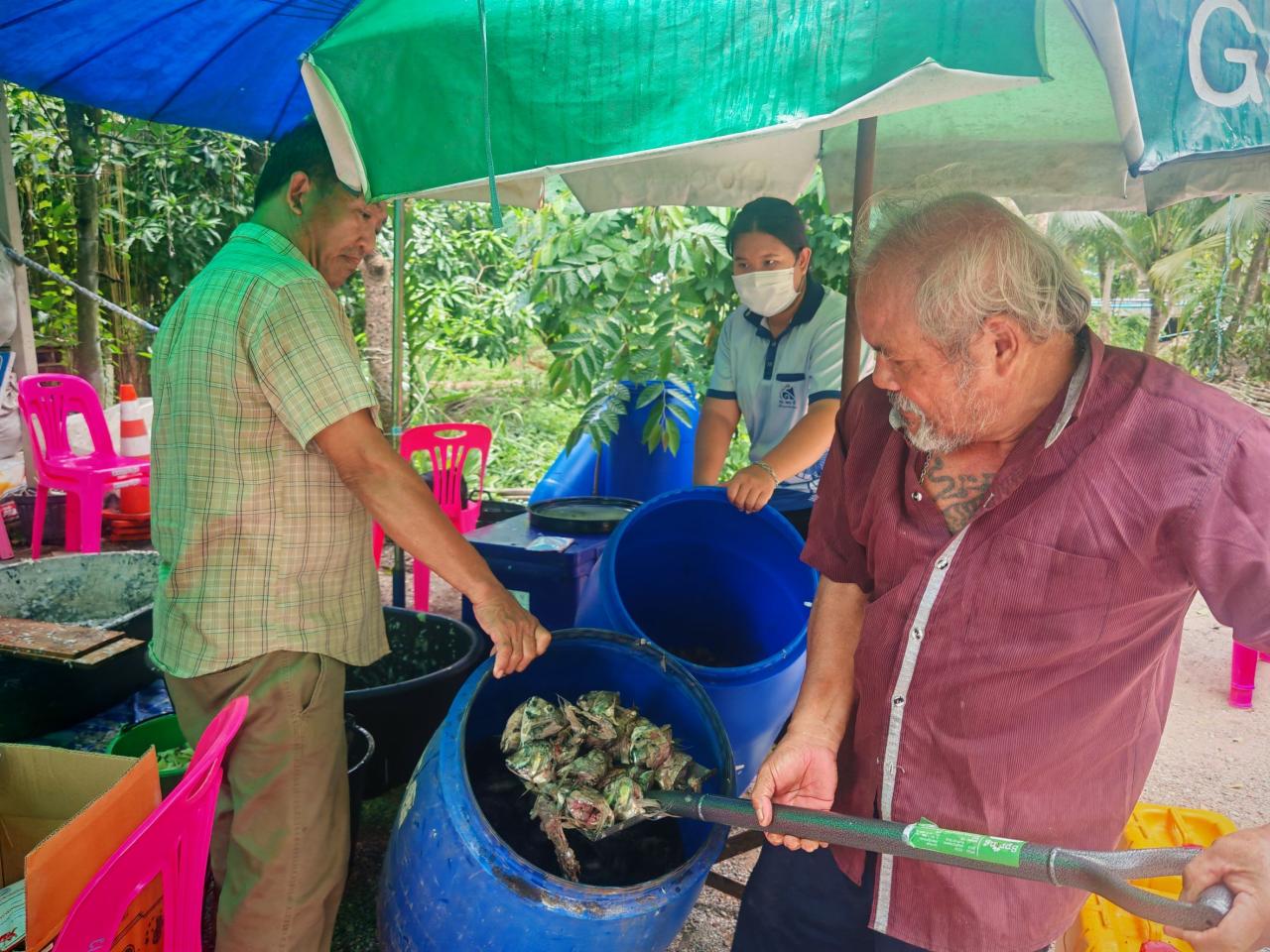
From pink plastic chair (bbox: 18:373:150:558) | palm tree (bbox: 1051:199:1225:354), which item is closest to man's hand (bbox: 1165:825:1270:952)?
pink plastic chair (bbox: 18:373:150:558)

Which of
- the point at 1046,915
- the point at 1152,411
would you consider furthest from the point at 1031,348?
the point at 1046,915

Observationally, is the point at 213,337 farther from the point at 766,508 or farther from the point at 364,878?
the point at 364,878

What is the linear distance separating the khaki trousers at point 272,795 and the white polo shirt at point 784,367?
5.54 feet

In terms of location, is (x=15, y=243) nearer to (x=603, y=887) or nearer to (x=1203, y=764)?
(x=603, y=887)

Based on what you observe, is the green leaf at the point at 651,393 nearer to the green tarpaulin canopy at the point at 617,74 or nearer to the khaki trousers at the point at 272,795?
the khaki trousers at the point at 272,795

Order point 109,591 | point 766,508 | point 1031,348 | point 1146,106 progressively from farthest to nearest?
1. point 109,591
2. point 766,508
3. point 1031,348
4. point 1146,106

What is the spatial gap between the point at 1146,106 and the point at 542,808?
1.53 m

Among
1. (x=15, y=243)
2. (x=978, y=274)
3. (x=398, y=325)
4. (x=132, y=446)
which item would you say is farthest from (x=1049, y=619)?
(x=15, y=243)

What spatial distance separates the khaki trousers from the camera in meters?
1.75

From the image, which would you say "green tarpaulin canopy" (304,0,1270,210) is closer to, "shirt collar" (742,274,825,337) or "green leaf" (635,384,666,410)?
"shirt collar" (742,274,825,337)

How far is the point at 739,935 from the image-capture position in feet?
5.93

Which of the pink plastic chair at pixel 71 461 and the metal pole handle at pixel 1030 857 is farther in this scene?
the pink plastic chair at pixel 71 461

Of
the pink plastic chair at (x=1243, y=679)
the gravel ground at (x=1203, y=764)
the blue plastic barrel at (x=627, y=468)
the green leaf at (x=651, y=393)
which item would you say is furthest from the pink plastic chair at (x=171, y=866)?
the pink plastic chair at (x=1243, y=679)

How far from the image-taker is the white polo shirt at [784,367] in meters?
2.87
